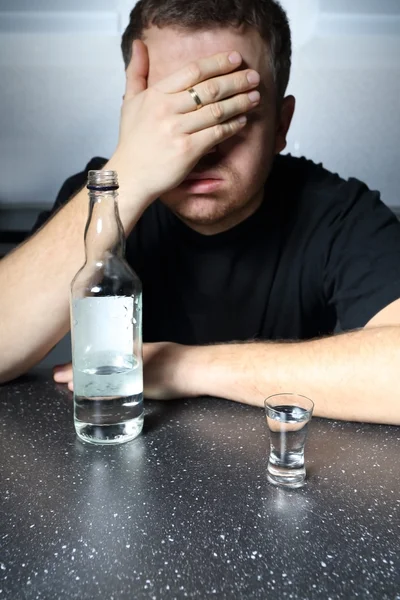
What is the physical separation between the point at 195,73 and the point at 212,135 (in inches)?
4.1

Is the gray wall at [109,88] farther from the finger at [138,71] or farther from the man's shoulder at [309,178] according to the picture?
the finger at [138,71]

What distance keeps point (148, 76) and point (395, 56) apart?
1.15 m

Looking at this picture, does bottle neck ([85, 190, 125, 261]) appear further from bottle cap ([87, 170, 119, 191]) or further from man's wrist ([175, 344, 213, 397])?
man's wrist ([175, 344, 213, 397])

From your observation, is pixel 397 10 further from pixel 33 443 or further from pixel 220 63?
pixel 33 443

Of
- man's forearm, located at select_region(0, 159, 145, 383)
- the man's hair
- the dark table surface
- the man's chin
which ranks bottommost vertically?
the dark table surface

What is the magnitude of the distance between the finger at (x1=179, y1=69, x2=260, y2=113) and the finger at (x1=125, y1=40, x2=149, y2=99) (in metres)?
0.15

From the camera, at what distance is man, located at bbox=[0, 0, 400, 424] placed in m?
0.87

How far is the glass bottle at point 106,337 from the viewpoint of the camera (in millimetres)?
742

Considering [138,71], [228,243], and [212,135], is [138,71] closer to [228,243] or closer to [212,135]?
[212,135]

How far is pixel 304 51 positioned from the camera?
204 centimetres

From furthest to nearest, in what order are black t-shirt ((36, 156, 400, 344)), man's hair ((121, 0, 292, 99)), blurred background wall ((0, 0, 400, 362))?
1. blurred background wall ((0, 0, 400, 362))
2. black t-shirt ((36, 156, 400, 344))
3. man's hair ((121, 0, 292, 99))

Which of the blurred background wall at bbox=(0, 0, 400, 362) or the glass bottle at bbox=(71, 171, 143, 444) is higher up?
the blurred background wall at bbox=(0, 0, 400, 362)

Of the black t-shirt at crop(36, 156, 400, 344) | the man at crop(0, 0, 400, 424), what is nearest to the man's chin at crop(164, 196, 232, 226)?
the man at crop(0, 0, 400, 424)

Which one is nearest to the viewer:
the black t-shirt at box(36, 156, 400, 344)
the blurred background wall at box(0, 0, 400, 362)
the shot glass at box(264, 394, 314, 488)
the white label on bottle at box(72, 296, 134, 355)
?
the shot glass at box(264, 394, 314, 488)
